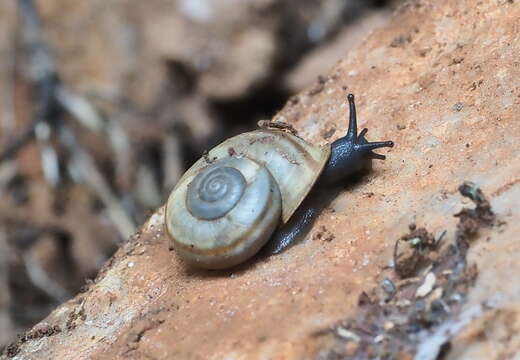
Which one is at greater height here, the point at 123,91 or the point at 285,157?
the point at 123,91

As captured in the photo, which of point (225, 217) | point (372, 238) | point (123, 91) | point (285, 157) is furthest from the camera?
point (123, 91)

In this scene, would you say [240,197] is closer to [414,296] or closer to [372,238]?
[372,238]

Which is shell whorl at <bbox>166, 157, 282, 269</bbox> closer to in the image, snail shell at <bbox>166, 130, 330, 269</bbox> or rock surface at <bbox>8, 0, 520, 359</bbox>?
snail shell at <bbox>166, 130, 330, 269</bbox>

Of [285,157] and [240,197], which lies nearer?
[240,197]

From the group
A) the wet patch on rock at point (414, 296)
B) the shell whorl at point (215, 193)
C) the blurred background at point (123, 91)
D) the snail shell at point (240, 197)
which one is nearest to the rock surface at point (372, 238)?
the wet patch on rock at point (414, 296)

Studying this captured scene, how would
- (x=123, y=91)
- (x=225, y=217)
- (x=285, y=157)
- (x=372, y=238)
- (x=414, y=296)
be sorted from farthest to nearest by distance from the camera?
(x=123, y=91) < (x=285, y=157) < (x=225, y=217) < (x=372, y=238) < (x=414, y=296)

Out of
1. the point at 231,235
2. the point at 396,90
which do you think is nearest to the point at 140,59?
the point at 396,90

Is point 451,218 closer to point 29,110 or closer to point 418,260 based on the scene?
point 418,260

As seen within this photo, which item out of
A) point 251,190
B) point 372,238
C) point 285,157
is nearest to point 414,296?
point 372,238

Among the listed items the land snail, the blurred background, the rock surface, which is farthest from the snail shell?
the blurred background
